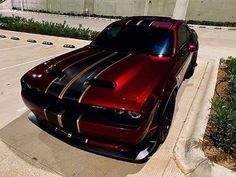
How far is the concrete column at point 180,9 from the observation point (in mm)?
18453

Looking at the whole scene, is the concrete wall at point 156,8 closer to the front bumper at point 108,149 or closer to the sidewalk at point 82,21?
the sidewalk at point 82,21

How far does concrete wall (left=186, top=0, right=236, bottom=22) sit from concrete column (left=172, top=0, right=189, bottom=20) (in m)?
0.28

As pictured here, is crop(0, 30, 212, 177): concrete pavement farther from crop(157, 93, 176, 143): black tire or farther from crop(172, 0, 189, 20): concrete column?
crop(172, 0, 189, 20): concrete column

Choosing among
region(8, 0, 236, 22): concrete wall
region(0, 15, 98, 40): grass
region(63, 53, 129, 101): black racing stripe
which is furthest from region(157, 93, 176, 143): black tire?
region(8, 0, 236, 22): concrete wall

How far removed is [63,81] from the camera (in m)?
3.02

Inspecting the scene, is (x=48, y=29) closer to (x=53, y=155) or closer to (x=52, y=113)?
(x=53, y=155)

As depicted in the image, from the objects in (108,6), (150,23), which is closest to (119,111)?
(150,23)

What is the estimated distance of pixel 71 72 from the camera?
3.21 meters

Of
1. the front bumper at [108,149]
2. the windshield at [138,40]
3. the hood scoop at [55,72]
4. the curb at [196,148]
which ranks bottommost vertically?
the curb at [196,148]

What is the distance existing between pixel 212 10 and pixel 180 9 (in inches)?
86.4

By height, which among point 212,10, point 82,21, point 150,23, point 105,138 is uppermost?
point 150,23

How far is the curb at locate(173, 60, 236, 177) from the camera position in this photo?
2.85 metres

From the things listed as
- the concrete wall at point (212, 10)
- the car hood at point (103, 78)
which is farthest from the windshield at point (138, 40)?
the concrete wall at point (212, 10)

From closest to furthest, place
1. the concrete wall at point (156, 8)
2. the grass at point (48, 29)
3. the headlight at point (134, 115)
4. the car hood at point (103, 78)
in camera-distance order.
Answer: the headlight at point (134, 115) → the car hood at point (103, 78) → the grass at point (48, 29) → the concrete wall at point (156, 8)
